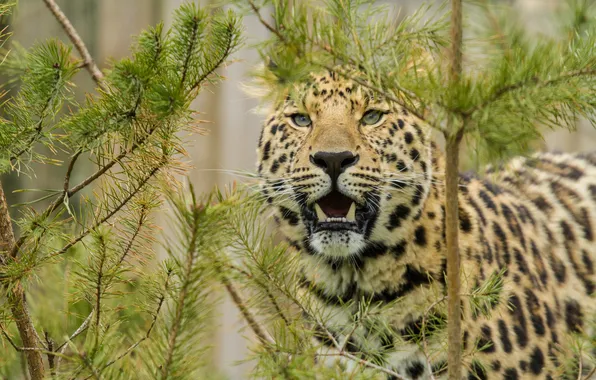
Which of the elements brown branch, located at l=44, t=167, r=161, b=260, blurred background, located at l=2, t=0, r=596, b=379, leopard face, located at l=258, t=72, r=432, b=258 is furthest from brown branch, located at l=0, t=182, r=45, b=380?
blurred background, located at l=2, t=0, r=596, b=379

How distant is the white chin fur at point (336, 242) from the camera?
10.0 ft

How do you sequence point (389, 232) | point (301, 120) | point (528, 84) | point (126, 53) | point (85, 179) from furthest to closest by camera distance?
point (126, 53), point (301, 120), point (389, 232), point (85, 179), point (528, 84)

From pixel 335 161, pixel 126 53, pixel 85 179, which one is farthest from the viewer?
pixel 126 53

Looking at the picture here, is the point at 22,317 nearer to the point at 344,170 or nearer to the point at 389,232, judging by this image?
the point at 344,170

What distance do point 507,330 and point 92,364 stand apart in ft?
7.24

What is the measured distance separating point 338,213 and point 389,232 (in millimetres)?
269

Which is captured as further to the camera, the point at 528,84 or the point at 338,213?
the point at 338,213

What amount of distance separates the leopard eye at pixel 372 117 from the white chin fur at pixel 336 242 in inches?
20.0

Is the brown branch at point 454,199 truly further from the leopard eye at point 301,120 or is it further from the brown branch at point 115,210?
the leopard eye at point 301,120

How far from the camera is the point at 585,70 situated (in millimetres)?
1480

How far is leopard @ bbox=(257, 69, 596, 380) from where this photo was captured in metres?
3.03

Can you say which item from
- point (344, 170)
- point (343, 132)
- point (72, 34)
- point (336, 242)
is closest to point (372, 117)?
point (343, 132)

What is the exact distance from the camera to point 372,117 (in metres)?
3.27

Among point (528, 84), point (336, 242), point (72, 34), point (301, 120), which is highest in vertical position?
point (72, 34)
